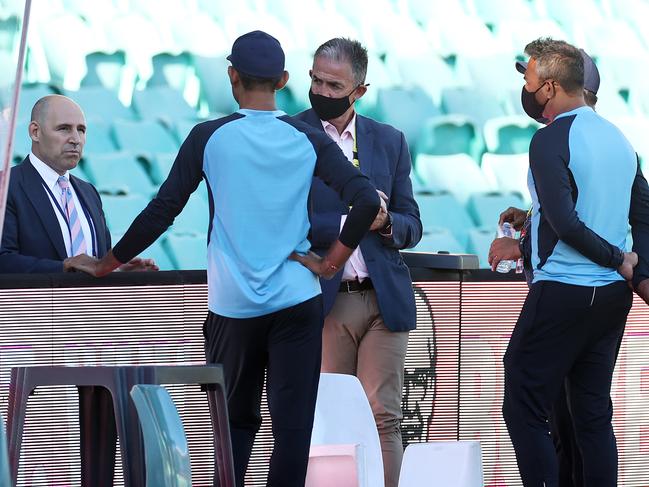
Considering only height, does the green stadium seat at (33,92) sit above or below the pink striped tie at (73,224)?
above

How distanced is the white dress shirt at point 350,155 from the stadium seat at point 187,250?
3912 millimetres

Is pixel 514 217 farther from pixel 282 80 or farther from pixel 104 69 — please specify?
pixel 104 69

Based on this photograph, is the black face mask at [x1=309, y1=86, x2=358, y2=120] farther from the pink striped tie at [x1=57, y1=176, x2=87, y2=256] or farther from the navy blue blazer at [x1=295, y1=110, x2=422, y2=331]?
the pink striped tie at [x1=57, y1=176, x2=87, y2=256]

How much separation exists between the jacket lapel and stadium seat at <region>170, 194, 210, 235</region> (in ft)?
11.5

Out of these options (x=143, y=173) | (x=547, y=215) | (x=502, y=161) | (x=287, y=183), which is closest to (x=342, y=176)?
(x=287, y=183)

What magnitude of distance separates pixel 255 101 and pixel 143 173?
4.68 m

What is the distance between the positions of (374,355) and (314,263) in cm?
55

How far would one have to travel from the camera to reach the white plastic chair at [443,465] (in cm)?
248

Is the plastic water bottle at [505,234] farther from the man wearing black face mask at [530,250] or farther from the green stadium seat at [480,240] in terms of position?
the green stadium seat at [480,240]

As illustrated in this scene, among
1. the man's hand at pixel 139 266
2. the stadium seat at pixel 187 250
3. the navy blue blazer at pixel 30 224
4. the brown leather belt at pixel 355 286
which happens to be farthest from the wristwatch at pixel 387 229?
the stadium seat at pixel 187 250

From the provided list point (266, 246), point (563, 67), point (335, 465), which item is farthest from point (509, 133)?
point (266, 246)

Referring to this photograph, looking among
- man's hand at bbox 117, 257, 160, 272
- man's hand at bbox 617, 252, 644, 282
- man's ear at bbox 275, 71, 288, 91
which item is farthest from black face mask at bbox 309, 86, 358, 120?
man's hand at bbox 617, 252, 644, 282

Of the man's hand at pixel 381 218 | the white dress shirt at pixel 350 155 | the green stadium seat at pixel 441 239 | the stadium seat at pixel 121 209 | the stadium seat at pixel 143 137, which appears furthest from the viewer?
the green stadium seat at pixel 441 239

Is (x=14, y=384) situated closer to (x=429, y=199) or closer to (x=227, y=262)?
(x=227, y=262)
